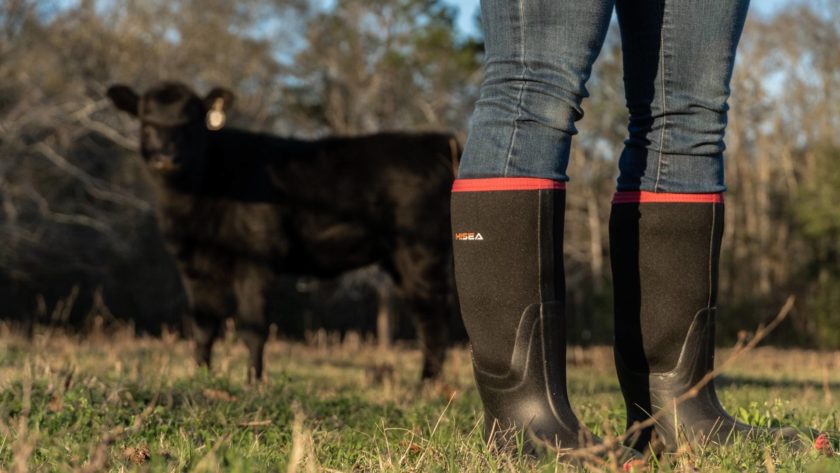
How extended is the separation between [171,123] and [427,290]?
231 cm

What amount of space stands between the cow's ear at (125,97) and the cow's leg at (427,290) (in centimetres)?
238

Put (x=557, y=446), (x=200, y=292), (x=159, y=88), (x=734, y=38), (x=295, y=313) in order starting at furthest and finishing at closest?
(x=295, y=313) → (x=159, y=88) → (x=200, y=292) → (x=734, y=38) → (x=557, y=446)

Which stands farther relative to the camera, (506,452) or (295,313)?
(295,313)

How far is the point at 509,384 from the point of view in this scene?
2062 millimetres

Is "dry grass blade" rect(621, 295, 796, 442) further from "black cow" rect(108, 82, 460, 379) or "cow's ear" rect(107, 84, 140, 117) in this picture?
"cow's ear" rect(107, 84, 140, 117)

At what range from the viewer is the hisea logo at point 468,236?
6.92ft

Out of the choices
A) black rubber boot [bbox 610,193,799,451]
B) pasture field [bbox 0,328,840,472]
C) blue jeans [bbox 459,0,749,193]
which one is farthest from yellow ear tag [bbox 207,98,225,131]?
black rubber boot [bbox 610,193,799,451]

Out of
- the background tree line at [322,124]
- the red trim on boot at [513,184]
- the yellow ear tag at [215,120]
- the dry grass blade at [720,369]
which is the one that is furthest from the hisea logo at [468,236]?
the background tree line at [322,124]

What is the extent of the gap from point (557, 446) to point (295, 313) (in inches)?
888

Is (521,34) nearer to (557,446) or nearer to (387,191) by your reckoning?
(557,446)

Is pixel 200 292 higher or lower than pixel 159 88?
lower

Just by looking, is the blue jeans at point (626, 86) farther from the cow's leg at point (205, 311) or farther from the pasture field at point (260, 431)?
the cow's leg at point (205, 311)

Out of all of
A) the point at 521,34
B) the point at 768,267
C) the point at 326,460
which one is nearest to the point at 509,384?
the point at 326,460

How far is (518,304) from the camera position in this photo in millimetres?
2047
